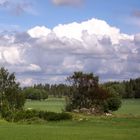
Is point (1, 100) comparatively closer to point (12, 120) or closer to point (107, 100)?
point (12, 120)

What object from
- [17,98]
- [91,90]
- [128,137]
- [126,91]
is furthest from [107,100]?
[126,91]

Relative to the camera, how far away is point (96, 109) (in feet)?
289

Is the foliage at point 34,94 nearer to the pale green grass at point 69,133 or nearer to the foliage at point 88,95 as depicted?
the foliage at point 88,95

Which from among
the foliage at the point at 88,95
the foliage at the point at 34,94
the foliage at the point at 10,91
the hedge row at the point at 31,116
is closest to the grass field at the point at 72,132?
the hedge row at the point at 31,116

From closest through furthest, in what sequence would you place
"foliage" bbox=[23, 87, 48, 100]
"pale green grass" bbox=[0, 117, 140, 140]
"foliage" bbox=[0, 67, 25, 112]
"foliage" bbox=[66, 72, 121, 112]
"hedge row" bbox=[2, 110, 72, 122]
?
"pale green grass" bbox=[0, 117, 140, 140] < "hedge row" bbox=[2, 110, 72, 122] < "foliage" bbox=[0, 67, 25, 112] < "foliage" bbox=[66, 72, 121, 112] < "foliage" bbox=[23, 87, 48, 100]

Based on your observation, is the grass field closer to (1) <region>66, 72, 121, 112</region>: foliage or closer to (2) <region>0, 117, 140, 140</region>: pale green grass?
(2) <region>0, 117, 140, 140</region>: pale green grass

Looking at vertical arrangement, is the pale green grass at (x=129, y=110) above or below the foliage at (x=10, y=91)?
below

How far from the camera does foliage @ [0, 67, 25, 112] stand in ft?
256

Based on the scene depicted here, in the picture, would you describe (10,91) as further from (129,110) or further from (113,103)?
(129,110)

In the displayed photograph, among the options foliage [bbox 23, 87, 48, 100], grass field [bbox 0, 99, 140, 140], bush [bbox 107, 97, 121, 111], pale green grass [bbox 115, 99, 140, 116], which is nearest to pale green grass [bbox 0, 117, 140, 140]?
grass field [bbox 0, 99, 140, 140]

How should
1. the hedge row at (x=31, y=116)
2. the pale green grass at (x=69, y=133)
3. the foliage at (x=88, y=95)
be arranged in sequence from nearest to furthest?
the pale green grass at (x=69, y=133)
the hedge row at (x=31, y=116)
the foliage at (x=88, y=95)

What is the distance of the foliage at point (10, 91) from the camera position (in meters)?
78.0

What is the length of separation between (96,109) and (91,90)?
4148 mm

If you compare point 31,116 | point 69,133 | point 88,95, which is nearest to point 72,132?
point 69,133
